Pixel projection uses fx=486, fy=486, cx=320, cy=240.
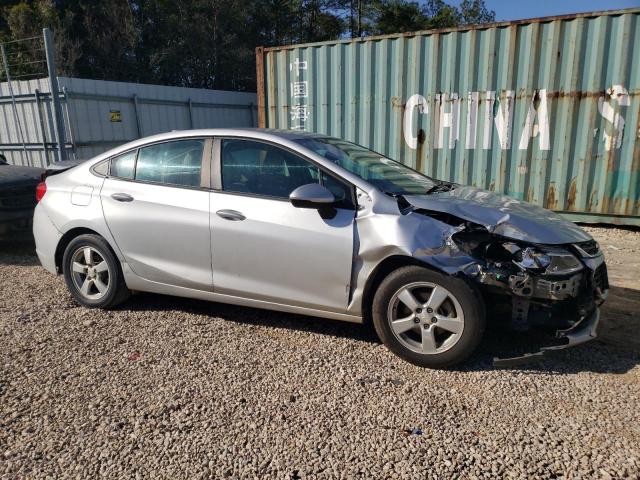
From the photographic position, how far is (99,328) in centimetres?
398

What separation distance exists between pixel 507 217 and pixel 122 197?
3.03m

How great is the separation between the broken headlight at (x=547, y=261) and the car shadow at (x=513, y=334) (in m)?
0.46

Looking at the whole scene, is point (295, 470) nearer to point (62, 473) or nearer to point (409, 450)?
point (409, 450)

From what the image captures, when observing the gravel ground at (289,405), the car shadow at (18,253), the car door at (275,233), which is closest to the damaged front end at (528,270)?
the gravel ground at (289,405)

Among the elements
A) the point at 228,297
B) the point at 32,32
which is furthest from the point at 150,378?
the point at 32,32

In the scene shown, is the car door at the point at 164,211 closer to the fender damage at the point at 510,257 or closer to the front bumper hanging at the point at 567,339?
the fender damage at the point at 510,257

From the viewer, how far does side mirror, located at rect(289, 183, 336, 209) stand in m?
3.29

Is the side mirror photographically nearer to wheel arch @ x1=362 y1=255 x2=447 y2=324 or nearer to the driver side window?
the driver side window

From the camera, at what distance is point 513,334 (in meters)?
3.76

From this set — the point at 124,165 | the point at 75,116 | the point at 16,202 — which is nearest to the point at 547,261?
the point at 124,165

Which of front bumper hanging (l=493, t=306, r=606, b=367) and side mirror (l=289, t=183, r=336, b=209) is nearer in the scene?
front bumper hanging (l=493, t=306, r=606, b=367)

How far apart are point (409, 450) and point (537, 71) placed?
6485 mm

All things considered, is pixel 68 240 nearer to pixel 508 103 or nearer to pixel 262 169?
pixel 262 169

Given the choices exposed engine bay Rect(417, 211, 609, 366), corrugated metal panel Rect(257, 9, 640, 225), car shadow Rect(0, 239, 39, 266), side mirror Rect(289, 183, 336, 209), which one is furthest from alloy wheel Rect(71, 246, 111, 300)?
corrugated metal panel Rect(257, 9, 640, 225)
